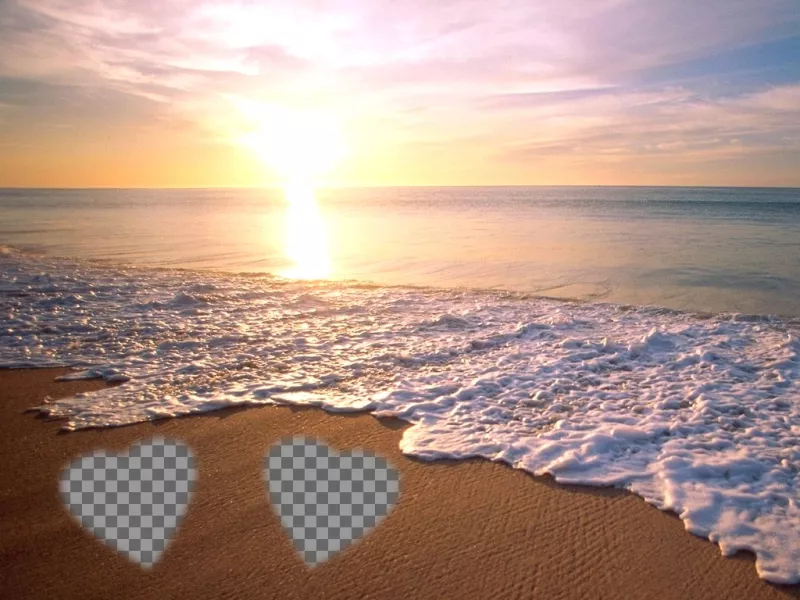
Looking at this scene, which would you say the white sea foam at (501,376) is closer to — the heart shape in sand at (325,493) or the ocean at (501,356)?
the ocean at (501,356)

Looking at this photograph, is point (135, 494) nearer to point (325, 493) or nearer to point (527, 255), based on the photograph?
point (325, 493)

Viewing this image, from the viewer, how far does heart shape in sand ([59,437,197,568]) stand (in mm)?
3721

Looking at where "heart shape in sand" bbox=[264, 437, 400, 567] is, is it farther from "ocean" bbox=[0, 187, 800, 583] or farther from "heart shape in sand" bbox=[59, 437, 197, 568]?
"heart shape in sand" bbox=[59, 437, 197, 568]

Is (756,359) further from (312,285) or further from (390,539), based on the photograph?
(312,285)

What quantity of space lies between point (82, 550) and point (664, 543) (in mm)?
3944

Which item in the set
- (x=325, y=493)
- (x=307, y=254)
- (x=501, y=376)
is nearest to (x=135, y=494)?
(x=325, y=493)

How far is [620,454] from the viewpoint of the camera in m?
4.78

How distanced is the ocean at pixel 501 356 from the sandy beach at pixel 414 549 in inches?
12.1

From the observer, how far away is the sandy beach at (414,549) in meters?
3.19

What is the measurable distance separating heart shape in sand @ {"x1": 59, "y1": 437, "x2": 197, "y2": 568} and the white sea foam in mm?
798

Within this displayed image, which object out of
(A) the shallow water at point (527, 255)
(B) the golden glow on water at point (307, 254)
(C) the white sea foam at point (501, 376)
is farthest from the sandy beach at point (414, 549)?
(B) the golden glow on water at point (307, 254)

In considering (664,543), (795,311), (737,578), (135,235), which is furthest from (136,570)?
(135,235)

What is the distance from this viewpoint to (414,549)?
3.53 meters

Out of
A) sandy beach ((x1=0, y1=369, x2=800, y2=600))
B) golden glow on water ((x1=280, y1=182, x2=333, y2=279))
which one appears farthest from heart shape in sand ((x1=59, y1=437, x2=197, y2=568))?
golden glow on water ((x1=280, y1=182, x2=333, y2=279))
